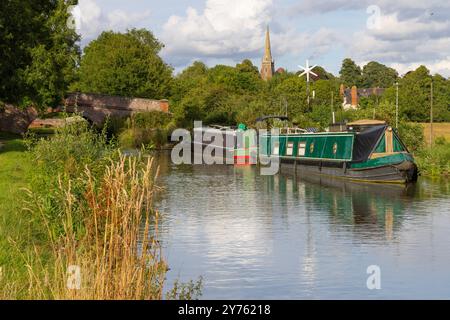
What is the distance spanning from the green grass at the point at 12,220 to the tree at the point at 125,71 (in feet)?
154

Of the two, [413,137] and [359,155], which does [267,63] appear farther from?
[359,155]

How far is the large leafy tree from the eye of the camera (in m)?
29.5

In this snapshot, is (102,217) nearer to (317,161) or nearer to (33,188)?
(33,188)

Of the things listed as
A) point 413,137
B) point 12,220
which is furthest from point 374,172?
point 12,220

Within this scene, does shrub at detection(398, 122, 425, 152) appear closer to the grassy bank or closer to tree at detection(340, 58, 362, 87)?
the grassy bank

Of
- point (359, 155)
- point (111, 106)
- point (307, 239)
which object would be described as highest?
point (111, 106)

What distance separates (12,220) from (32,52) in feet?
83.2

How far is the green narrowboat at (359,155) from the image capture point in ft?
90.0

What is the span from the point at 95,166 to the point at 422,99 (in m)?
59.9

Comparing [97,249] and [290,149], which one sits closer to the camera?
[97,249]

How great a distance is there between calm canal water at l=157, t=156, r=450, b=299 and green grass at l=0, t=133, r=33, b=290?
8.03 feet

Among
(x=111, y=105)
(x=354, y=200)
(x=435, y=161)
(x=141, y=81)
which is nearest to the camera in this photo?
(x=354, y=200)

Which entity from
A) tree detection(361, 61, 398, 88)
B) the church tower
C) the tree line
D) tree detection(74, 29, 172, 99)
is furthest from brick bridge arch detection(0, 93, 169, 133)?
the church tower

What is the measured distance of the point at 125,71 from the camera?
70812 mm
